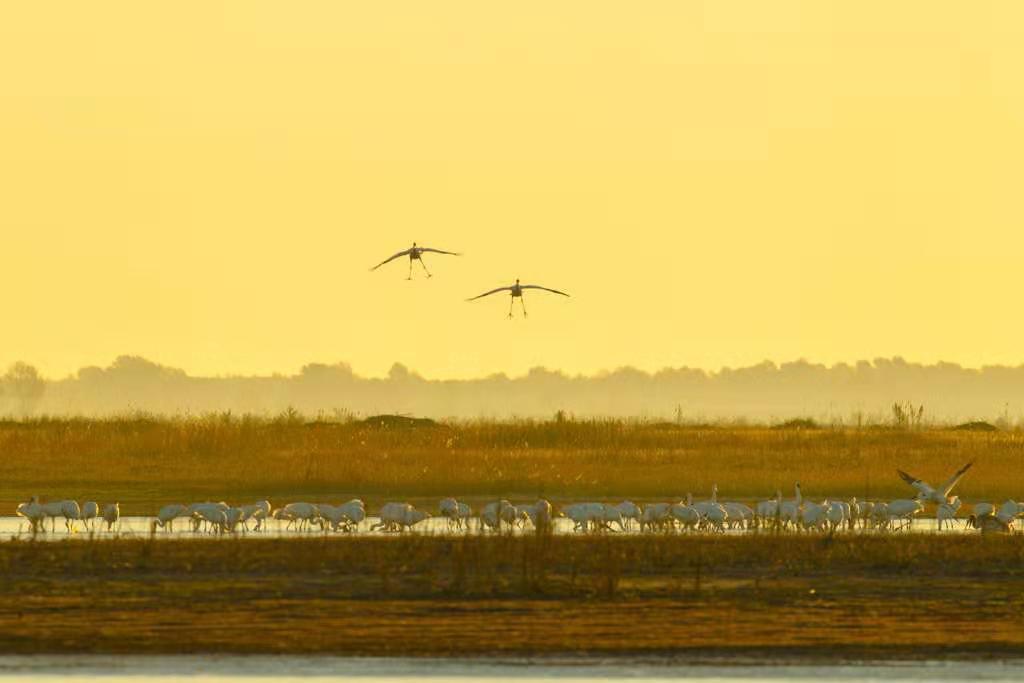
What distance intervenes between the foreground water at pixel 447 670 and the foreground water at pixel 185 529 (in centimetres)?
1031

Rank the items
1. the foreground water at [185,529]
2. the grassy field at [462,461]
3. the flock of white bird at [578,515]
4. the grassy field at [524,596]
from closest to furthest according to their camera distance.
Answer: the grassy field at [524,596]
the foreground water at [185,529]
the flock of white bird at [578,515]
the grassy field at [462,461]

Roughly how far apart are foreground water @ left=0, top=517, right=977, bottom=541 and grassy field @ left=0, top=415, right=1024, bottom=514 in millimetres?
4015

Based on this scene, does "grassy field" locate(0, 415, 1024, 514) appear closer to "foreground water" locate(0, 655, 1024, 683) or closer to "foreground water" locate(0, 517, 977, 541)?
"foreground water" locate(0, 517, 977, 541)

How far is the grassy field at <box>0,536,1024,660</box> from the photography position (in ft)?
82.1

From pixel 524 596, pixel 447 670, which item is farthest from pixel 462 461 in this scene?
pixel 447 670

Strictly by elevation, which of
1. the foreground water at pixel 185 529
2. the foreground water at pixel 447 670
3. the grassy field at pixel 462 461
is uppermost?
the grassy field at pixel 462 461

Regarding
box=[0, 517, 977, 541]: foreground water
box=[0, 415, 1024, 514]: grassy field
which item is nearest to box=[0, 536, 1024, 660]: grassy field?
box=[0, 517, 977, 541]: foreground water

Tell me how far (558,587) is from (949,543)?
8364mm

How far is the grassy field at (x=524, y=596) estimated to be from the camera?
25031mm

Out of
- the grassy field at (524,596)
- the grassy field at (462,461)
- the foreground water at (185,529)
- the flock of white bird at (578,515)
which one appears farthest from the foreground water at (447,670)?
the grassy field at (462,461)

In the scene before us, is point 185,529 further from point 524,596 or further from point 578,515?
point 524,596

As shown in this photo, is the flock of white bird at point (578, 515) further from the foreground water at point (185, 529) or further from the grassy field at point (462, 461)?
the grassy field at point (462, 461)

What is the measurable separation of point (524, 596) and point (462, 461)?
25.8 metres

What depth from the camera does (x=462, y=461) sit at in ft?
178
